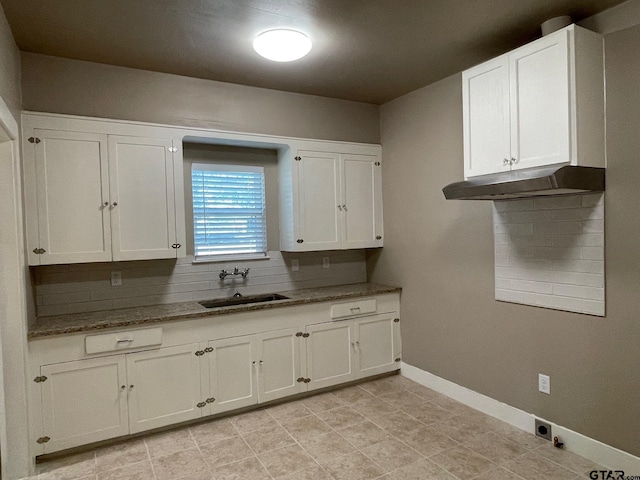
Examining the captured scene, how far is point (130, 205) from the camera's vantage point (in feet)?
10.2

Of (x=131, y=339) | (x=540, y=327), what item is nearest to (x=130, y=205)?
(x=131, y=339)

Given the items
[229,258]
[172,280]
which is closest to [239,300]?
[229,258]

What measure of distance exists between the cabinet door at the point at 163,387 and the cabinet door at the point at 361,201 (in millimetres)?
1781

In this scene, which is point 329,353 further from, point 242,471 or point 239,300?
point 242,471

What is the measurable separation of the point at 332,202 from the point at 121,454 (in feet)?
8.46

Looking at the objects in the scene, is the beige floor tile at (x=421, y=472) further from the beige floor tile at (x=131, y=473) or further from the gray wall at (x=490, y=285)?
the beige floor tile at (x=131, y=473)

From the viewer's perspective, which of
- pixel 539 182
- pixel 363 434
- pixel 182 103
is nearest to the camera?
pixel 539 182

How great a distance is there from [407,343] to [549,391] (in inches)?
56.0

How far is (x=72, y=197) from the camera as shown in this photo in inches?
115

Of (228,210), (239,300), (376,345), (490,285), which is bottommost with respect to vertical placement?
(376,345)

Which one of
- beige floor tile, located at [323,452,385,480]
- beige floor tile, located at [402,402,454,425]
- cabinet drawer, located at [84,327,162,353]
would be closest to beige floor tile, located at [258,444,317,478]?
beige floor tile, located at [323,452,385,480]

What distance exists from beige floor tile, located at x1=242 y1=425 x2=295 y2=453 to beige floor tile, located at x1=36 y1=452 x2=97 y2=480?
975 mm

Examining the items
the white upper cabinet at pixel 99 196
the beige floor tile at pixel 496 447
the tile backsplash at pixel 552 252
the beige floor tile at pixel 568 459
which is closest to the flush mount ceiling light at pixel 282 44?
the white upper cabinet at pixel 99 196

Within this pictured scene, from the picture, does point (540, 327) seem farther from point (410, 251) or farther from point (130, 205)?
point (130, 205)
